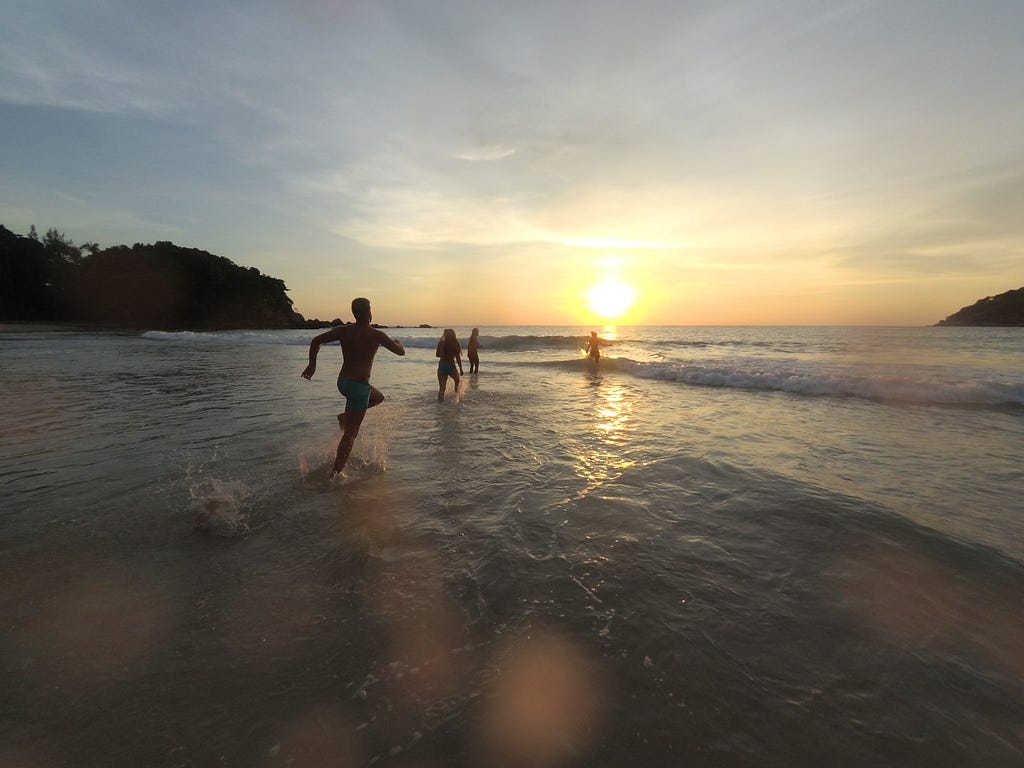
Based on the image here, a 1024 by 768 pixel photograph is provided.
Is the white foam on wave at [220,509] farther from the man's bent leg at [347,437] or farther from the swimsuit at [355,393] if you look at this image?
the swimsuit at [355,393]

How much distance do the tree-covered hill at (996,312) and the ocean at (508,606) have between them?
13595cm

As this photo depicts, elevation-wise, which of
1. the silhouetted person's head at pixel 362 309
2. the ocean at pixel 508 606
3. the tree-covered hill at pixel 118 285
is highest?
the tree-covered hill at pixel 118 285

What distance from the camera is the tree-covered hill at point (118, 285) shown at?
8044cm

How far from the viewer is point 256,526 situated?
4.62 metres

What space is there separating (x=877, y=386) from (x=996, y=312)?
134 meters

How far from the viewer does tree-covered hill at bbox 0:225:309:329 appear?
264 feet

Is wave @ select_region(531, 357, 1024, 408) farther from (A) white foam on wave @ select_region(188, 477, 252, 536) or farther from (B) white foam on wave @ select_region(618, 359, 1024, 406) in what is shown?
(A) white foam on wave @ select_region(188, 477, 252, 536)

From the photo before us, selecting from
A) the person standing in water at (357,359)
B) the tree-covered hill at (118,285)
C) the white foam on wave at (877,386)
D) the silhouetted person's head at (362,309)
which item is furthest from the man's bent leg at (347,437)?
the tree-covered hill at (118,285)

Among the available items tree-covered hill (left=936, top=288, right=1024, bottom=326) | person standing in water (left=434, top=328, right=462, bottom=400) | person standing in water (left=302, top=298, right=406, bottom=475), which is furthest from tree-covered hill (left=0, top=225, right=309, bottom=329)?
tree-covered hill (left=936, top=288, right=1024, bottom=326)

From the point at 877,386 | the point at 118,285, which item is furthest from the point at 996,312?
the point at 118,285

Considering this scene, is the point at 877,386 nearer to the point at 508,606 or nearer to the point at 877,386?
the point at 877,386

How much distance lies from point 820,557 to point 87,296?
120m

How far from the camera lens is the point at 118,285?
281 ft

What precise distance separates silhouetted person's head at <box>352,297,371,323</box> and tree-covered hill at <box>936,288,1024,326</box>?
142436 mm
